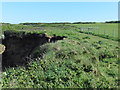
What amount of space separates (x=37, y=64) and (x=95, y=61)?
345 cm

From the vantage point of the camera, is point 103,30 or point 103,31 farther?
point 103,30

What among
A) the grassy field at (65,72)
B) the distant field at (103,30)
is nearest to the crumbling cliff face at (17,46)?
the distant field at (103,30)

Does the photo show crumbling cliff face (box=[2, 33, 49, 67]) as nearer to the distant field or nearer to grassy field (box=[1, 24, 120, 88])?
the distant field

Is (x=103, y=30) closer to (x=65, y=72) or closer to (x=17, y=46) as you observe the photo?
(x=17, y=46)

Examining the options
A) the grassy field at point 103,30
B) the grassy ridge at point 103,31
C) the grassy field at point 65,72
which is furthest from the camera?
the grassy field at point 103,30

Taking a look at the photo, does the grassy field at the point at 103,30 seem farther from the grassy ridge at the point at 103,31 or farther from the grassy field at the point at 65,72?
the grassy field at the point at 65,72

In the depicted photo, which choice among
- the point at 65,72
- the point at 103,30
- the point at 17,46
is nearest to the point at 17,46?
the point at 17,46

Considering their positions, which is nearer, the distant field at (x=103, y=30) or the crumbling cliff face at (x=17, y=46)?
the crumbling cliff face at (x=17, y=46)

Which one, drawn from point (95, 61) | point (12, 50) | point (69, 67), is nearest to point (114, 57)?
point (95, 61)

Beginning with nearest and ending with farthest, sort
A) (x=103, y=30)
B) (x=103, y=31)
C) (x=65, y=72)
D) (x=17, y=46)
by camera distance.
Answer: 1. (x=65, y=72)
2. (x=17, y=46)
3. (x=103, y=31)
4. (x=103, y=30)

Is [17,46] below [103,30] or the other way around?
below

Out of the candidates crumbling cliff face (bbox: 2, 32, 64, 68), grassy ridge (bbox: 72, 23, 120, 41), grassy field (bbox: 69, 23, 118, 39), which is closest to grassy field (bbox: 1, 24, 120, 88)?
grassy ridge (bbox: 72, 23, 120, 41)

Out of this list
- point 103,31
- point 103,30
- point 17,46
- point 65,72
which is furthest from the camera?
point 103,30

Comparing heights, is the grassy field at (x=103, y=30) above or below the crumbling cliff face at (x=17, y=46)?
above
